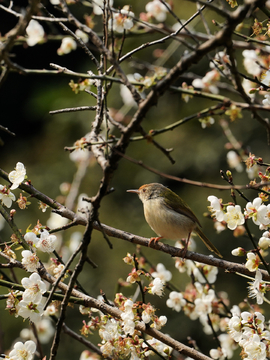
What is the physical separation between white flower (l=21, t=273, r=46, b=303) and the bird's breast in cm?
161

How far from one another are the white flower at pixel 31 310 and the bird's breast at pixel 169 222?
1.60 metres

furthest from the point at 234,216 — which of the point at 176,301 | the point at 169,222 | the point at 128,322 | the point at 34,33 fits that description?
the point at 34,33

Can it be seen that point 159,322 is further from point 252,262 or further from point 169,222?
point 169,222

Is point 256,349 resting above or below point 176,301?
below

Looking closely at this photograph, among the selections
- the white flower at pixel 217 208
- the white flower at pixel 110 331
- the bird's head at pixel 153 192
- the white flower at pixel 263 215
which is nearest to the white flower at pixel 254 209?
the white flower at pixel 263 215

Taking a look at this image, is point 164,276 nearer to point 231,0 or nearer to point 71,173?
point 231,0

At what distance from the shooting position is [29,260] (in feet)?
5.67

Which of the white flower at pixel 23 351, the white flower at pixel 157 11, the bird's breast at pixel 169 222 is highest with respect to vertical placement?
the white flower at pixel 157 11

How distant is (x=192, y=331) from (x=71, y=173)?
3.44m

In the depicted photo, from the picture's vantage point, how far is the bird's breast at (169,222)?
3127 millimetres

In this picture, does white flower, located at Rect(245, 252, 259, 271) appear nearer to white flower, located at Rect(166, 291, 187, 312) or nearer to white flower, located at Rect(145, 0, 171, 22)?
white flower, located at Rect(166, 291, 187, 312)

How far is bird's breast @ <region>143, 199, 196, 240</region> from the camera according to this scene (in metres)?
3.13

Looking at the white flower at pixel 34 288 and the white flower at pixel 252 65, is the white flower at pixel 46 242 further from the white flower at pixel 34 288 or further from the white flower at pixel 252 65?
the white flower at pixel 252 65

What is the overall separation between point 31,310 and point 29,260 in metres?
0.21
